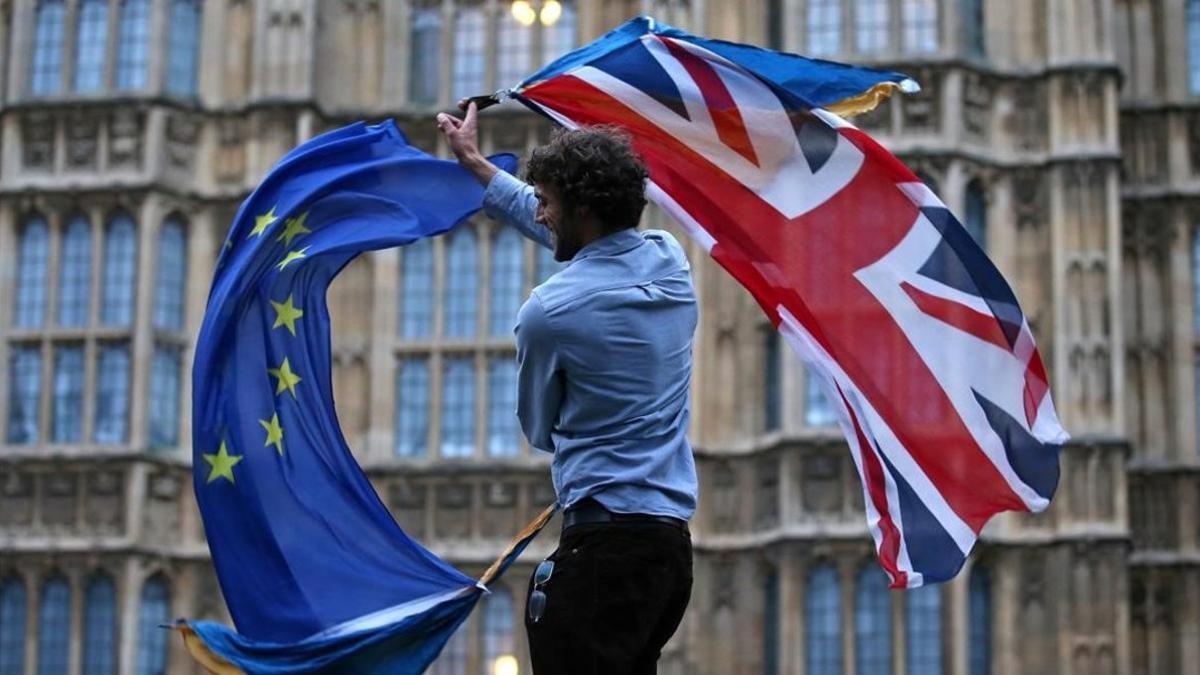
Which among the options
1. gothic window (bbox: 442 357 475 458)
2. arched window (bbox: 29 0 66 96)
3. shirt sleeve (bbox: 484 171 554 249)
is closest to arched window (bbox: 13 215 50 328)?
arched window (bbox: 29 0 66 96)

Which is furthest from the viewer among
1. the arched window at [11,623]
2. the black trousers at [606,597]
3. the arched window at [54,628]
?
the arched window at [11,623]

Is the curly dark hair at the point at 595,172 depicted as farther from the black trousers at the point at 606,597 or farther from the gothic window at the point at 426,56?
the gothic window at the point at 426,56

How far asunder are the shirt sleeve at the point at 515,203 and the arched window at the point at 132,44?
2060 centimetres

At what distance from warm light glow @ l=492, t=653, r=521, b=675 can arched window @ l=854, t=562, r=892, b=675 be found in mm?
3548

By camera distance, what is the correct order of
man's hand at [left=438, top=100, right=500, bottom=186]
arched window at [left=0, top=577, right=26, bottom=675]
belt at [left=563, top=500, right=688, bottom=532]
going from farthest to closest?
arched window at [left=0, top=577, right=26, bottom=675] → man's hand at [left=438, top=100, right=500, bottom=186] → belt at [left=563, top=500, right=688, bottom=532]

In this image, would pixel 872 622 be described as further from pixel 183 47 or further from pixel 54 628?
pixel 183 47

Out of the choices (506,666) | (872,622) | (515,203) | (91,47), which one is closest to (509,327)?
(506,666)

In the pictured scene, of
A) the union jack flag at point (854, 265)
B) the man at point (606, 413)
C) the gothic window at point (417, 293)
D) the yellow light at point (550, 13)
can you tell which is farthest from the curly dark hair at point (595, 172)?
the yellow light at point (550, 13)

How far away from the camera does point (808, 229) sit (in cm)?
852

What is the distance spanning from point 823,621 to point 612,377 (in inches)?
754

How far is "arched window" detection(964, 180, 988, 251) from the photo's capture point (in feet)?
84.4

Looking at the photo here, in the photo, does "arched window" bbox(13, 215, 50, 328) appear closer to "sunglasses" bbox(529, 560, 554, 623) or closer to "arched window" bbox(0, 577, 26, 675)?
"arched window" bbox(0, 577, 26, 675)

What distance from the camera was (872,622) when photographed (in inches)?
973

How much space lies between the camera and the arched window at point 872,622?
2453cm
